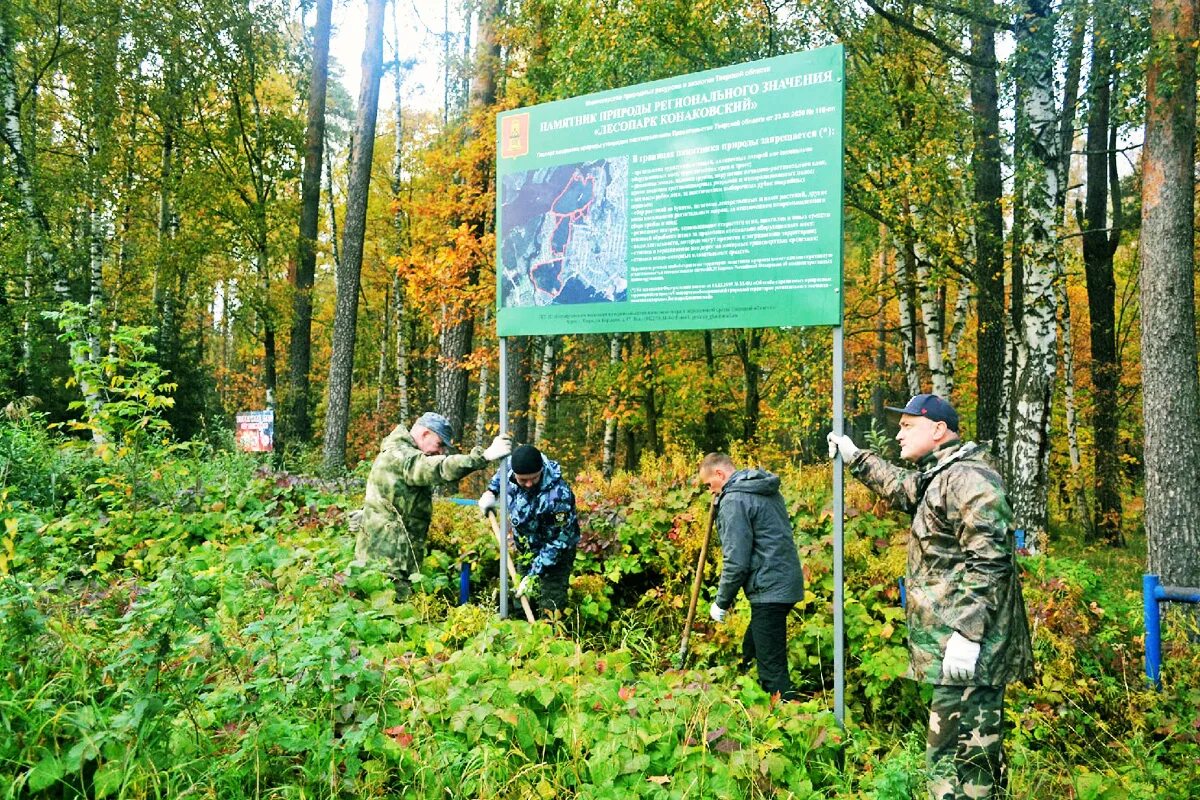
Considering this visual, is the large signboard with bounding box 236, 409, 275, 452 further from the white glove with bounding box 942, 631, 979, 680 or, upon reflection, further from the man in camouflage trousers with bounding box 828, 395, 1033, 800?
the white glove with bounding box 942, 631, 979, 680

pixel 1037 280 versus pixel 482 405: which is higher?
pixel 1037 280

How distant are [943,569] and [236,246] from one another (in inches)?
744

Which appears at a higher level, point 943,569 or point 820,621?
point 943,569

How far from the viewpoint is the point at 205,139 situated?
18062 millimetres

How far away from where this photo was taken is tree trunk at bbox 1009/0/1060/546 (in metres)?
8.76

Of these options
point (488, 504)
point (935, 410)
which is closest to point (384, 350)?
point (488, 504)

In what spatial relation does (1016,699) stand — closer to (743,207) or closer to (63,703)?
(743,207)

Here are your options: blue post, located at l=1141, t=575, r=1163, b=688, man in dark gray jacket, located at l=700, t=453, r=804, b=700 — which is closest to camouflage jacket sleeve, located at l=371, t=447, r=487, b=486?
man in dark gray jacket, located at l=700, t=453, r=804, b=700

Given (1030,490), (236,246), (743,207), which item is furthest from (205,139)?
(1030,490)

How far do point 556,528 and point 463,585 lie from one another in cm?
110

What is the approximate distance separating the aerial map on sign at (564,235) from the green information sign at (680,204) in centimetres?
1

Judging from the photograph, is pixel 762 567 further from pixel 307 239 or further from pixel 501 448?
pixel 307 239

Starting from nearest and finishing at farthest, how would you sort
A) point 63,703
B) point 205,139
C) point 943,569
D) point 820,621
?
point 63,703 → point 943,569 → point 820,621 → point 205,139

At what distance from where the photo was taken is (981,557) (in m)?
3.48
